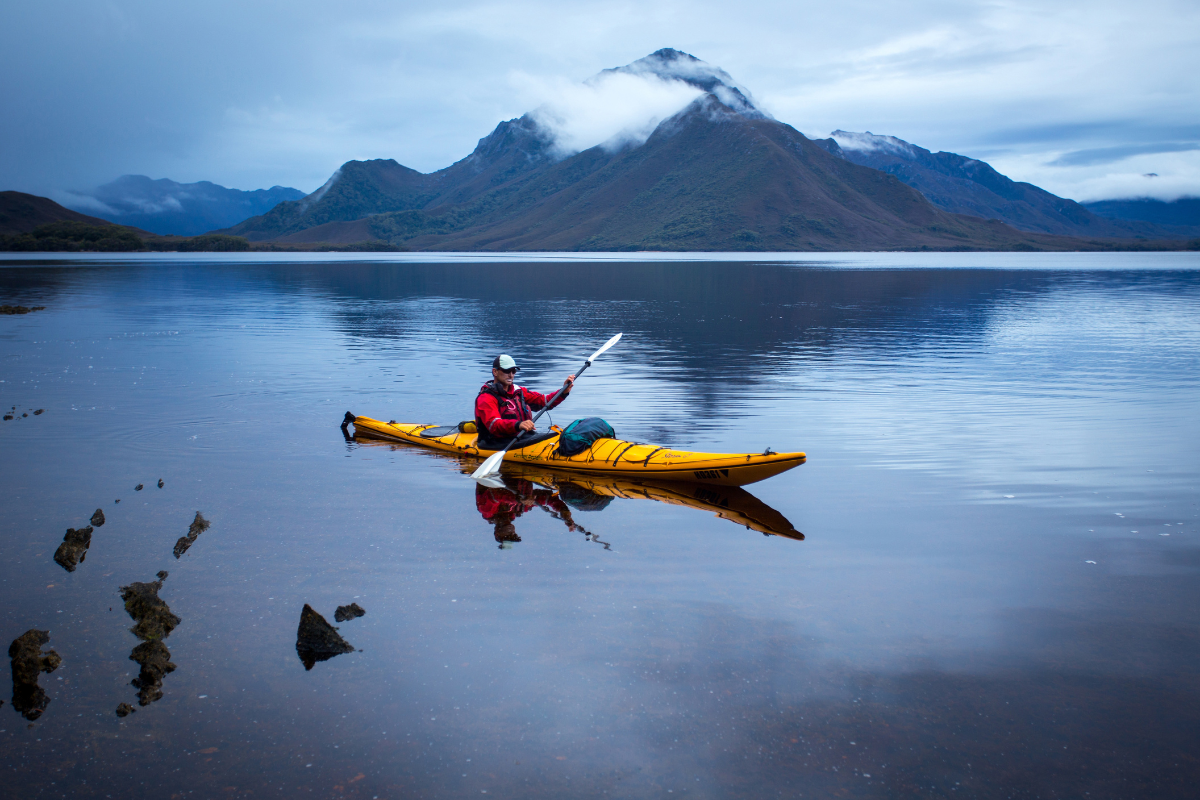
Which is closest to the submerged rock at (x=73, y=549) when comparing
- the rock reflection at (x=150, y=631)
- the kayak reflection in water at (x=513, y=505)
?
the rock reflection at (x=150, y=631)

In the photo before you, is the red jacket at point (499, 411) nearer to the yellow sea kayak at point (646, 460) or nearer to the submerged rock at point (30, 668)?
the yellow sea kayak at point (646, 460)

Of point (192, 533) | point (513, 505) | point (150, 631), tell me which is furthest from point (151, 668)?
point (513, 505)

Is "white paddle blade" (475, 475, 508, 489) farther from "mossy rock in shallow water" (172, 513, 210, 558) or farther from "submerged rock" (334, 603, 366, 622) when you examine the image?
"submerged rock" (334, 603, 366, 622)

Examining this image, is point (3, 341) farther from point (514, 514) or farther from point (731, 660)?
point (731, 660)

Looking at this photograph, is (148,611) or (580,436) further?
(580,436)

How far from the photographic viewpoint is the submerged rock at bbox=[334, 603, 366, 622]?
7.36m

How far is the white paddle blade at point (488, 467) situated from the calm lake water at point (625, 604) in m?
0.31

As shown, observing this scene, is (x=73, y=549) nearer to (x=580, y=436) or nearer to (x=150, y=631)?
(x=150, y=631)

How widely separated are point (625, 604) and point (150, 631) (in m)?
4.13

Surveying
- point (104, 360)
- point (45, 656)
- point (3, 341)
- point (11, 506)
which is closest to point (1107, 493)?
point (45, 656)

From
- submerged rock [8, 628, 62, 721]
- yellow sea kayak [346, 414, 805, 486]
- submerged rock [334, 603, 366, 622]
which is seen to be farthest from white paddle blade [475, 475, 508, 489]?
submerged rock [8, 628, 62, 721]

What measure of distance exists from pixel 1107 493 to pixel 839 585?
17.5ft

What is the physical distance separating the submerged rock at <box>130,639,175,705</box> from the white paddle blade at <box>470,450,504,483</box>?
5617 millimetres

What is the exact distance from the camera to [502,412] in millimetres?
12891
